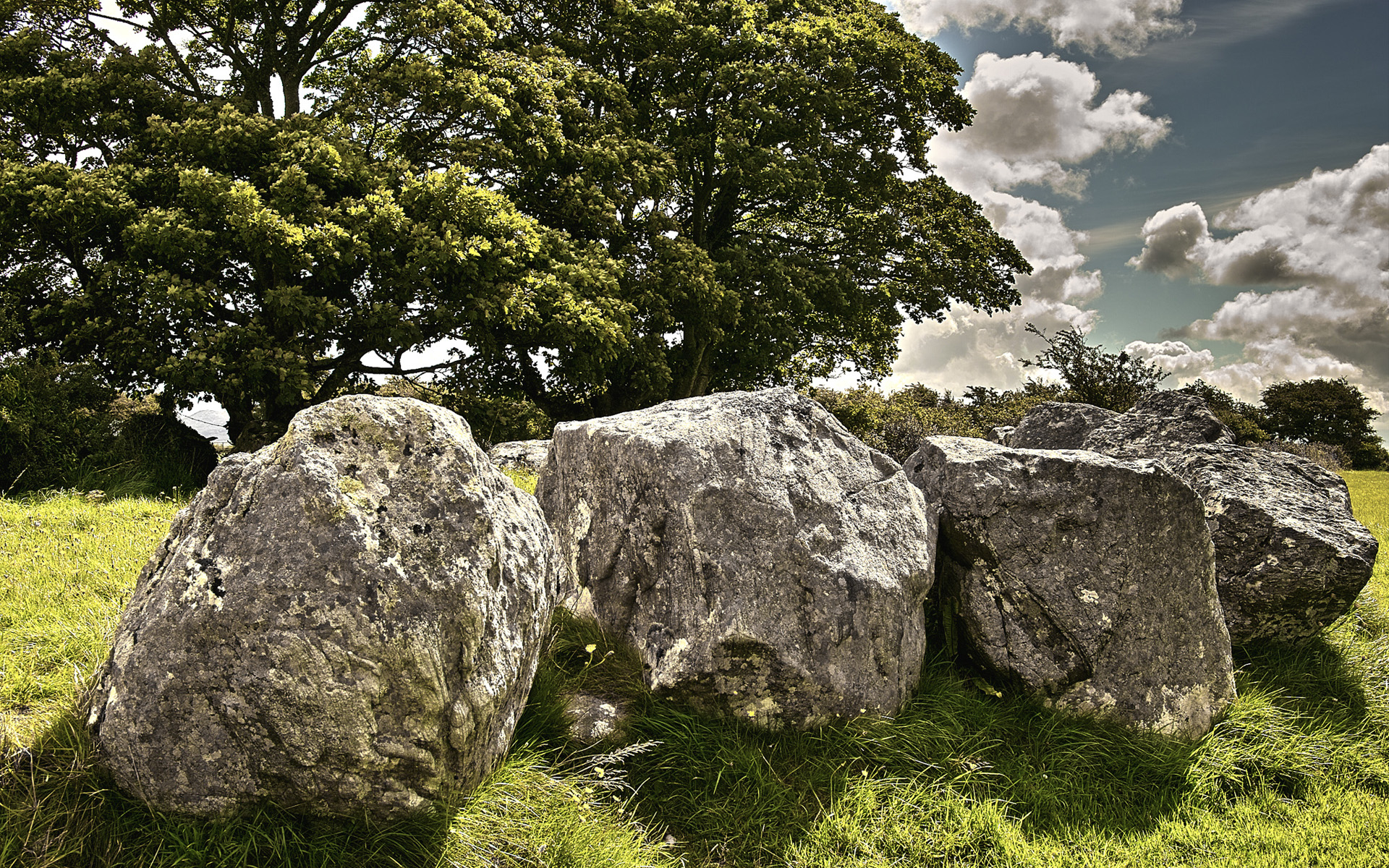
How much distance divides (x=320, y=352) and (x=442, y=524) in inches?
474

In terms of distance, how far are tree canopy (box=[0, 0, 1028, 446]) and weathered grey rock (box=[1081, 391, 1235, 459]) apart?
8.88 meters

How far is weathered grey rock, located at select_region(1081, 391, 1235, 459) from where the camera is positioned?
7.95m

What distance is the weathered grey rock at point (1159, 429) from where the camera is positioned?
795 centimetres

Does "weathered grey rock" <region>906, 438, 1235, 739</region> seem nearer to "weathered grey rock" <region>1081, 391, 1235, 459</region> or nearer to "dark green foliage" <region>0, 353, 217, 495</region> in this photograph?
"weathered grey rock" <region>1081, 391, 1235, 459</region>

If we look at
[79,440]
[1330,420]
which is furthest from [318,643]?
[1330,420]

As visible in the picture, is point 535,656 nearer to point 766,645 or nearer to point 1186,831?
point 766,645

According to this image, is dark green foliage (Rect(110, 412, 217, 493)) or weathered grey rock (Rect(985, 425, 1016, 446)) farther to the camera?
dark green foliage (Rect(110, 412, 217, 493))

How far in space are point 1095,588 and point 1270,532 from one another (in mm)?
2484

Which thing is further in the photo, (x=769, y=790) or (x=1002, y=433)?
(x=1002, y=433)

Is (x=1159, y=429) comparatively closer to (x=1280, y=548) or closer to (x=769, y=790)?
(x=1280, y=548)

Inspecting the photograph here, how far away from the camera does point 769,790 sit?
4.65m

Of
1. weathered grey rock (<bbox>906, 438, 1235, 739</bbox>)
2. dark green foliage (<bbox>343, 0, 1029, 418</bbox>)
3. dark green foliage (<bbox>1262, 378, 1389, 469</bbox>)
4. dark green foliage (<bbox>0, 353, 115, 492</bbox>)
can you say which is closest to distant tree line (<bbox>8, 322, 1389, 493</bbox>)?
dark green foliage (<bbox>0, 353, 115, 492</bbox>)

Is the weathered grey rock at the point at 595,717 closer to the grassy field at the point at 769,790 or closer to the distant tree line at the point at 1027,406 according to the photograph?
the grassy field at the point at 769,790

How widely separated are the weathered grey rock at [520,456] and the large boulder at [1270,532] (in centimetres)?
768
